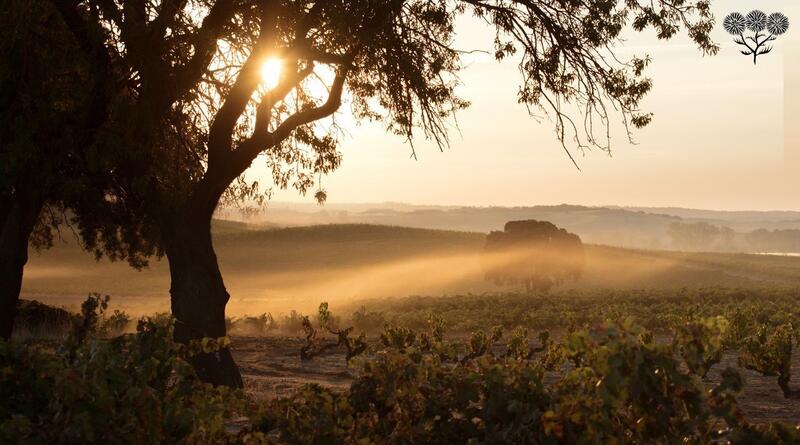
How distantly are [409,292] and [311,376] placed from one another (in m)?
48.3

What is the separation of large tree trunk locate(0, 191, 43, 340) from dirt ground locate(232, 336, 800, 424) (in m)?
3.85

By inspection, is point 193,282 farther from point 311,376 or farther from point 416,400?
point 416,400

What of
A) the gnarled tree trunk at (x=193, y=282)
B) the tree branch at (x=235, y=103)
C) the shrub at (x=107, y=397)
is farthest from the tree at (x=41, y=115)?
the shrub at (x=107, y=397)

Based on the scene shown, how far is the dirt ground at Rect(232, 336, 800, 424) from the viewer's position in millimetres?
11586

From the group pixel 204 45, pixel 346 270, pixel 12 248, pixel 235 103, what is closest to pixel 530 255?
pixel 346 270

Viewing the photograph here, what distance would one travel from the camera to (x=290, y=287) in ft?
212

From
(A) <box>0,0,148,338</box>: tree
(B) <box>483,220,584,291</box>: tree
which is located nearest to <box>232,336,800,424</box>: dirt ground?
(A) <box>0,0,148,338</box>: tree

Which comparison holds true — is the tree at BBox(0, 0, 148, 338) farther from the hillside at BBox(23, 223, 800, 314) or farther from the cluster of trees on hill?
the hillside at BBox(23, 223, 800, 314)

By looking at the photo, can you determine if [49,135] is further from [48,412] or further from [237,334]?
[237,334]

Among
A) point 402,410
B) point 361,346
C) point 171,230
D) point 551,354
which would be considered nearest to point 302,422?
point 402,410

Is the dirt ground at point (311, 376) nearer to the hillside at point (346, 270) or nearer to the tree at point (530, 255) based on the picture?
the hillside at point (346, 270)

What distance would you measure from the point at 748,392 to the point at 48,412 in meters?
10.6

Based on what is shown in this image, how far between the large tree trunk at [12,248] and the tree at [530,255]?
131ft

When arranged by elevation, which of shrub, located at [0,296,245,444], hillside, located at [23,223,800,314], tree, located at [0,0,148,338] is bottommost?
hillside, located at [23,223,800,314]
